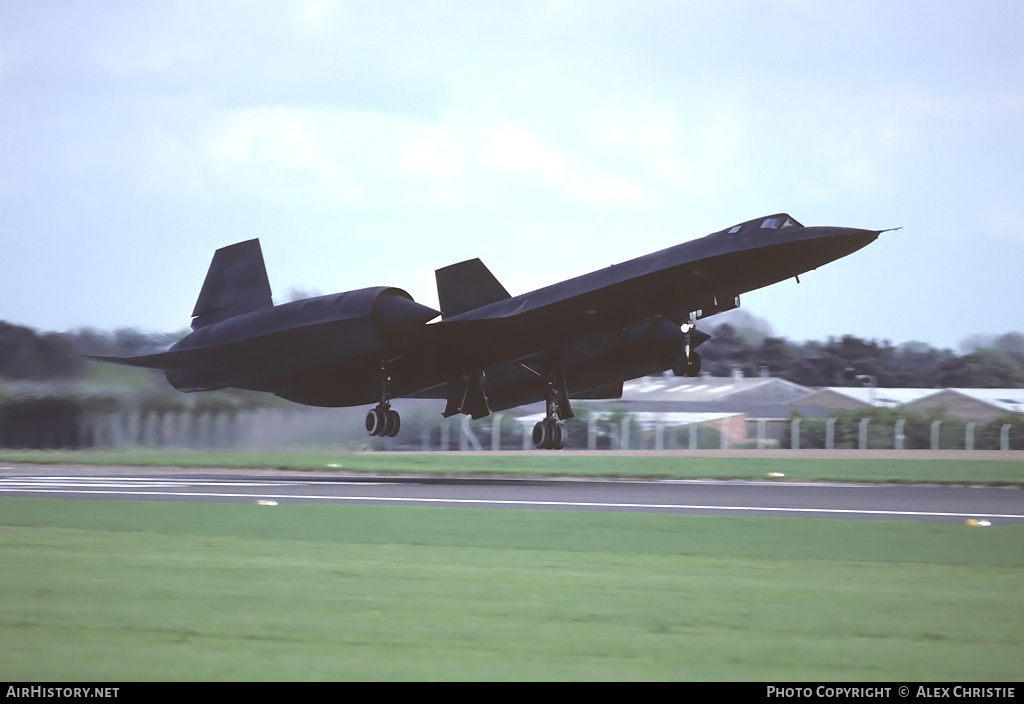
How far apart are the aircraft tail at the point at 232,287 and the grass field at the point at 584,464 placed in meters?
3.83

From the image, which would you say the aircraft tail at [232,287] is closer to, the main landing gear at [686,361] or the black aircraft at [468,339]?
the black aircraft at [468,339]

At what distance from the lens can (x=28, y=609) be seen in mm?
9969

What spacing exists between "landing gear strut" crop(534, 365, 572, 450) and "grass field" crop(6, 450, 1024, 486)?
4.30 m

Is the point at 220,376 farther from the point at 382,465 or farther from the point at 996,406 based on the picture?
the point at 996,406

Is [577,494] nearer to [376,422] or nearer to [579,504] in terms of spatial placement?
[579,504]

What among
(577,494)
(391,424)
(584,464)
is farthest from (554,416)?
(584,464)

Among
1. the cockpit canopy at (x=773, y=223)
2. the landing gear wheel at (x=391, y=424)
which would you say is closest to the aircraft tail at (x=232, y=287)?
the landing gear wheel at (x=391, y=424)

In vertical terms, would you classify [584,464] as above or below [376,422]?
below

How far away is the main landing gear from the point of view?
2556 centimetres

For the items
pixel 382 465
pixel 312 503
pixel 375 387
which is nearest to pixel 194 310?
pixel 375 387

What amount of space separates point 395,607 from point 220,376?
2057 centimetres

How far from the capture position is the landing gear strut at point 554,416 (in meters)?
28.4

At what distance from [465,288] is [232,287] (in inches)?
252

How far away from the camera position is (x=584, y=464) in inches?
1578
